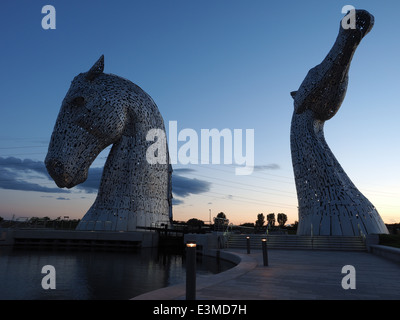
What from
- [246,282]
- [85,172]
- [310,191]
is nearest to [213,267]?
[246,282]

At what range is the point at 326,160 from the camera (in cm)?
1723

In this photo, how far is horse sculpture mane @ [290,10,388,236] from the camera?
50.6 feet

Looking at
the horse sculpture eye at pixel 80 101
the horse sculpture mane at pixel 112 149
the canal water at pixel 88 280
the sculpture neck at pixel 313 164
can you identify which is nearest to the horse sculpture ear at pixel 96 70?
the horse sculpture mane at pixel 112 149

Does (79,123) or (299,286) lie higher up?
(79,123)

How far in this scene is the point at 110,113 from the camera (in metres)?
19.7

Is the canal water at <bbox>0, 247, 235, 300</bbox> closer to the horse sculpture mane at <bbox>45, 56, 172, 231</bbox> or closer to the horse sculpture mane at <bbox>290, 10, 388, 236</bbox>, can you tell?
the horse sculpture mane at <bbox>290, 10, 388, 236</bbox>

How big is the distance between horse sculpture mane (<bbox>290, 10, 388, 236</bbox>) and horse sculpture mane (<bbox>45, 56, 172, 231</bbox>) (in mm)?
10125

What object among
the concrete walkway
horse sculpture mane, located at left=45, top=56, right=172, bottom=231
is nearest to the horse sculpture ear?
horse sculpture mane, located at left=45, top=56, right=172, bottom=231

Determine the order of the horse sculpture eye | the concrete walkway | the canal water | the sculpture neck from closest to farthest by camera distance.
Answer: the concrete walkway
the canal water
the sculpture neck
the horse sculpture eye

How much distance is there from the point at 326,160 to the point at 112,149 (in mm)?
14194

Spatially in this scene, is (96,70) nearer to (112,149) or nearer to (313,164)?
(112,149)
